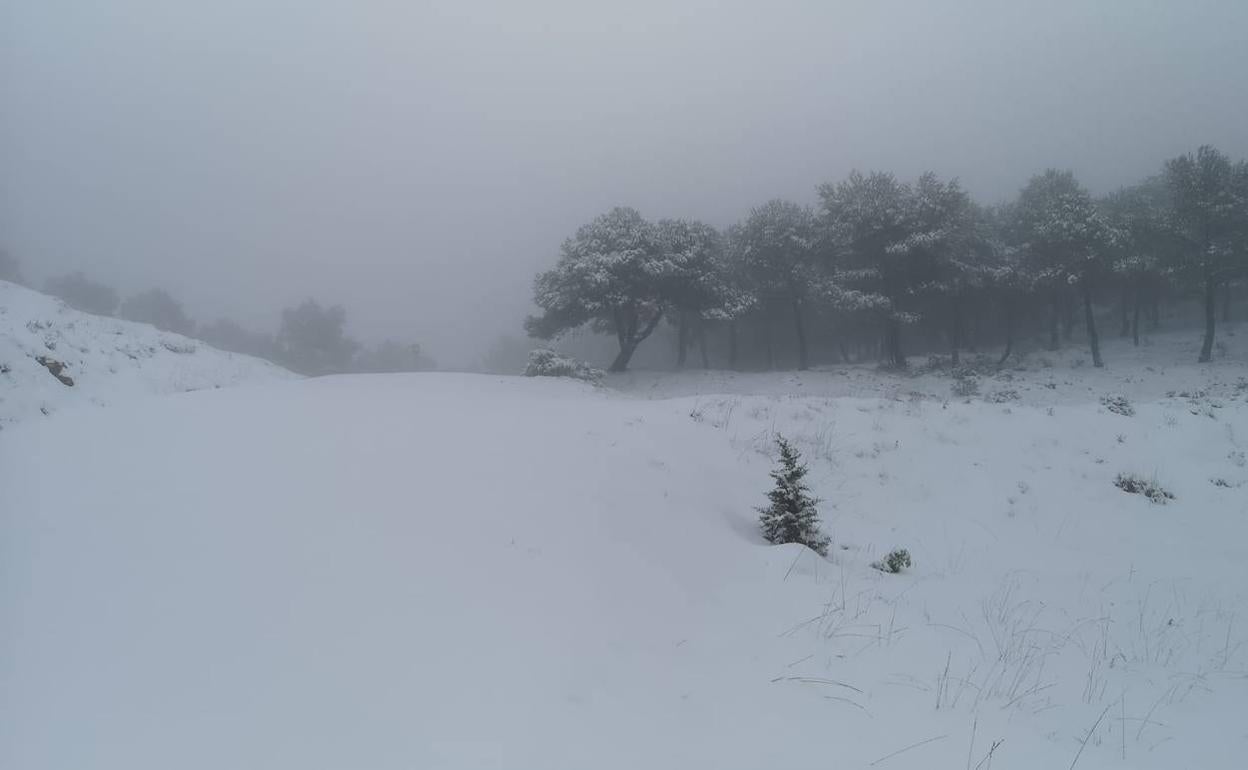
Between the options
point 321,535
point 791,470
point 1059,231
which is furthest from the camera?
point 1059,231

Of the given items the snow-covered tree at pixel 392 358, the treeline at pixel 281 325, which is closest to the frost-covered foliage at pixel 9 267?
the treeline at pixel 281 325

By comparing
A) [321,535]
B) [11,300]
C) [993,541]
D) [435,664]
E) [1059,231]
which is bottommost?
[993,541]

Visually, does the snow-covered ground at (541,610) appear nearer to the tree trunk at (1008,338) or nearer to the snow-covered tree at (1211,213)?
the tree trunk at (1008,338)

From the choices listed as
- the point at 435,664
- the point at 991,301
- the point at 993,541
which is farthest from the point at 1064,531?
the point at 991,301

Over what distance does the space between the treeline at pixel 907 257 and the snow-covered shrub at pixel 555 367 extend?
5402mm

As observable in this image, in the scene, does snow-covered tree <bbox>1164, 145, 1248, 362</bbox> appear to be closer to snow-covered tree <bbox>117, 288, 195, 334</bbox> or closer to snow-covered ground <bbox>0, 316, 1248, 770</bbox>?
snow-covered ground <bbox>0, 316, 1248, 770</bbox>

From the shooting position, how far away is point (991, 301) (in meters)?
42.4

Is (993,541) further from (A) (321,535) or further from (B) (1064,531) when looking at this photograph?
(A) (321,535)

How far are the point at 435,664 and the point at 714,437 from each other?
26.4ft

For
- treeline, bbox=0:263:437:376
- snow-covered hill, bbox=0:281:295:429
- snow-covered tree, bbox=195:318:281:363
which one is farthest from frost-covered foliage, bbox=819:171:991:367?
snow-covered tree, bbox=195:318:281:363

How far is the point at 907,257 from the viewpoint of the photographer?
35656 mm

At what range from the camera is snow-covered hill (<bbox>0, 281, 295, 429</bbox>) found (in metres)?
12.3

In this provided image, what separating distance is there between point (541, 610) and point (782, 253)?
122ft

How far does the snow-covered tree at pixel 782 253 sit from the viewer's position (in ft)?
124
